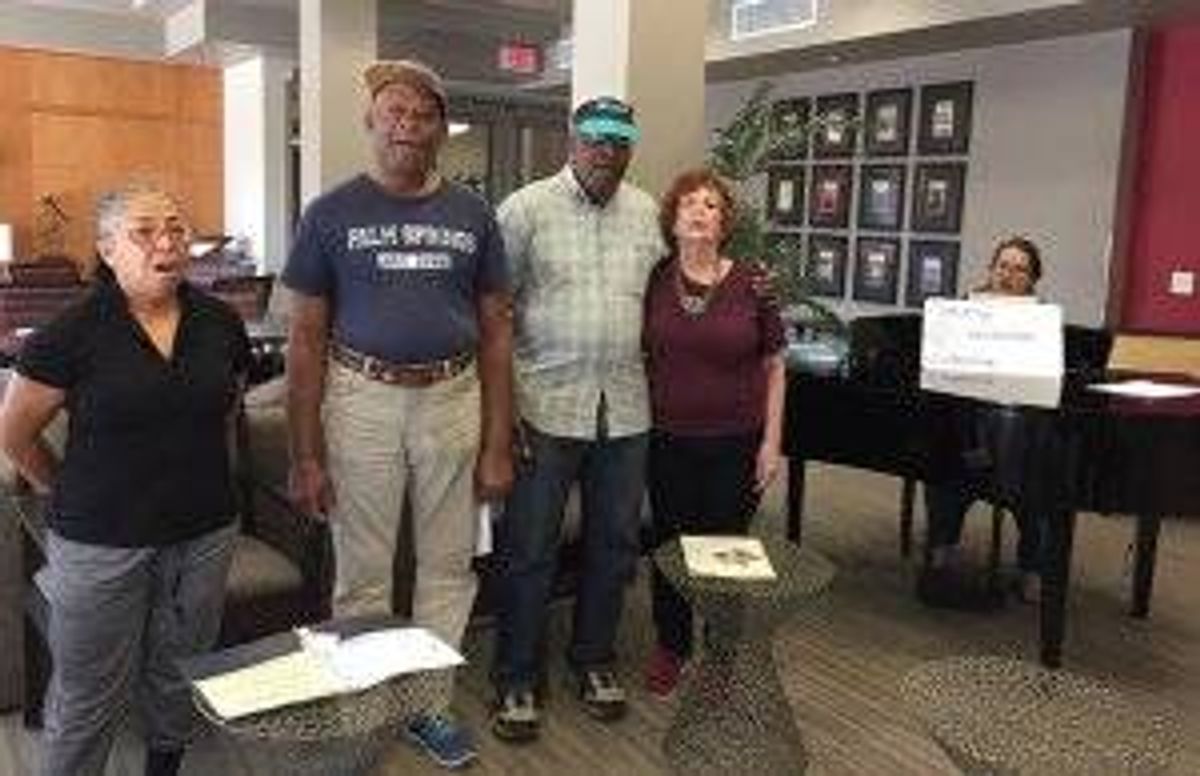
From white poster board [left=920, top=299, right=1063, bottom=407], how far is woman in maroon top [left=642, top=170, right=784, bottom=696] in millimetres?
797

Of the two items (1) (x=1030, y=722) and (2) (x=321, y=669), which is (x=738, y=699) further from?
(2) (x=321, y=669)

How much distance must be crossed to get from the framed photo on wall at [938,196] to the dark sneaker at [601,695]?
15.4ft

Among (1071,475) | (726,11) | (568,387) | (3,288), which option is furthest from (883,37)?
(3,288)

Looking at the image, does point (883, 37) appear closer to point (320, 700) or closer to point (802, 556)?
point (802, 556)

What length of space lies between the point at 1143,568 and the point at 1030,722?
8.52 feet

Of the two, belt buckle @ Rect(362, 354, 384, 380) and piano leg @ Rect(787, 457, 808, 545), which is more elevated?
belt buckle @ Rect(362, 354, 384, 380)

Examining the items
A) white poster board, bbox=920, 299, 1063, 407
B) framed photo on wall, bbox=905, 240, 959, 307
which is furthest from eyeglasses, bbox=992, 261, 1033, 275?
framed photo on wall, bbox=905, 240, 959, 307

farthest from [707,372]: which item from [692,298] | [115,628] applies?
[115,628]

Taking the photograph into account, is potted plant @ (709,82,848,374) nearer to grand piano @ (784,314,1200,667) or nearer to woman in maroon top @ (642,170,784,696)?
grand piano @ (784,314,1200,667)

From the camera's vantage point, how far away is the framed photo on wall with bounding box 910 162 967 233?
7102mm

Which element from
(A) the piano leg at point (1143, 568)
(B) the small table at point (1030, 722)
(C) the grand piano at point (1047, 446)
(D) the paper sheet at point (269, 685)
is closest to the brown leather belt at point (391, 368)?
(D) the paper sheet at point (269, 685)

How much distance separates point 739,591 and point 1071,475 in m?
1.22

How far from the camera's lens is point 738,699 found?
2.95 m

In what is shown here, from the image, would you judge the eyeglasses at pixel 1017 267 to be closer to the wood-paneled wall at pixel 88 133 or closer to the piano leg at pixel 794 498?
the piano leg at pixel 794 498
